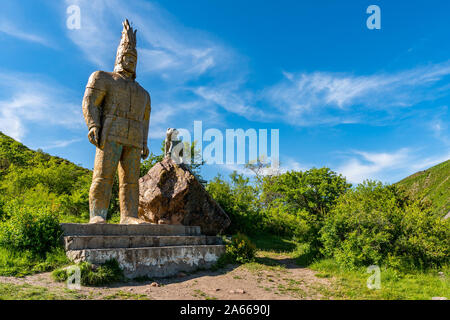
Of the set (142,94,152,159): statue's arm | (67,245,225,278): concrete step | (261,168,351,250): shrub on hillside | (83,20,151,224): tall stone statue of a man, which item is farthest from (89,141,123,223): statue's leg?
(261,168,351,250): shrub on hillside

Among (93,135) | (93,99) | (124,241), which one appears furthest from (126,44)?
(124,241)

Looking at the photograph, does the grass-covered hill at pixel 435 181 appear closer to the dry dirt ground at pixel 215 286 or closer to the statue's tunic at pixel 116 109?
the dry dirt ground at pixel 215 286

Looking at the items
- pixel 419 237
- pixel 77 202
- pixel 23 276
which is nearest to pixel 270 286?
pixel 23 276

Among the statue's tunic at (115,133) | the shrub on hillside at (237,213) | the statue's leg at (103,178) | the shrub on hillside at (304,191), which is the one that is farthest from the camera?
the shrub on hillside at (304,191)

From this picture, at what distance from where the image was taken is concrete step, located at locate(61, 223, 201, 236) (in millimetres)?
5691

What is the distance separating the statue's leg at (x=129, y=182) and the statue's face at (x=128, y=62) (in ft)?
6.54

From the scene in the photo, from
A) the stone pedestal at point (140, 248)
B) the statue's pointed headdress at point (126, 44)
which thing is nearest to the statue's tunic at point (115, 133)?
the statue's pointed headdress at point (126, 44)

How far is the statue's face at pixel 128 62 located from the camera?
291 inches

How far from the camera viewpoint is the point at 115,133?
22.9ft

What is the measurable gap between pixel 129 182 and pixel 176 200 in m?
2.77

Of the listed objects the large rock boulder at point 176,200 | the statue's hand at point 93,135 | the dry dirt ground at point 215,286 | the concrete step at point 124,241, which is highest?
the statue's hand at point 93,135

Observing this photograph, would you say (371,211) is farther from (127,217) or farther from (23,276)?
(23,276)

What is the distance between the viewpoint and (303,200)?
28.5 metres
